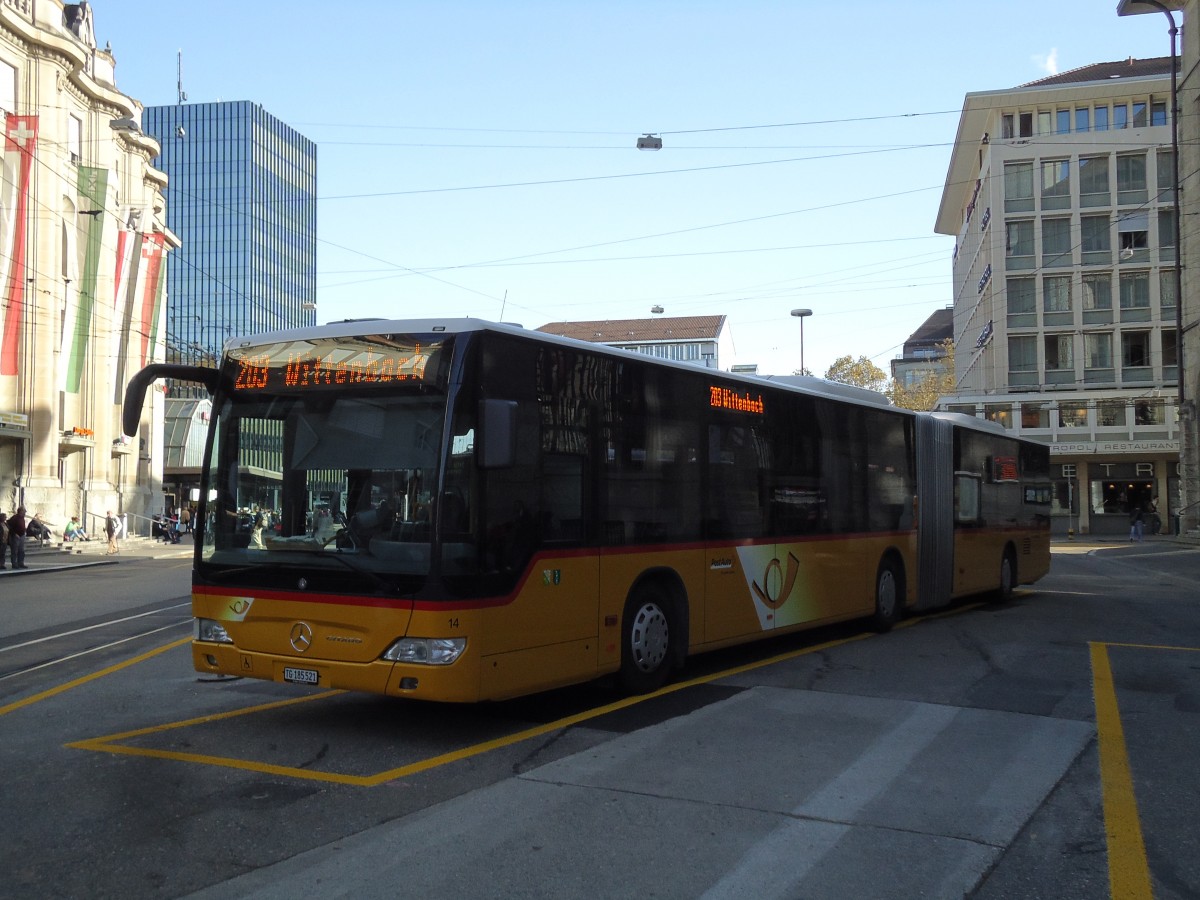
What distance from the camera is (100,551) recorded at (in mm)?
41375

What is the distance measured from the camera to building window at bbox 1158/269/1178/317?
5753 centimetres

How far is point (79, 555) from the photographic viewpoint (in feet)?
127

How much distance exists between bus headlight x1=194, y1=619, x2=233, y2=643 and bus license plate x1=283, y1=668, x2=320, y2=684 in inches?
22.3

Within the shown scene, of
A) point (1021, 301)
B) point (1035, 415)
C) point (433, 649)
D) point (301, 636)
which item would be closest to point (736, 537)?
point (433, 649)

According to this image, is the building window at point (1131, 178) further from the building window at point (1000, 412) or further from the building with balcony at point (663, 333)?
the building with balcony at point (663, 333)

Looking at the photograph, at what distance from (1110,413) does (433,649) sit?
194 ft

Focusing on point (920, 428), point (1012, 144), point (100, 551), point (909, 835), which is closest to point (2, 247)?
point (100, 551)

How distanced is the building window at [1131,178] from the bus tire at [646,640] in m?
56.9

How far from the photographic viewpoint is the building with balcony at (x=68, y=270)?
39.4 metres

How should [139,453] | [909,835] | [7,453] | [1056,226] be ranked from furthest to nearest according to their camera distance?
[1056,226] → [139,453] → [7,453] → [909,835]

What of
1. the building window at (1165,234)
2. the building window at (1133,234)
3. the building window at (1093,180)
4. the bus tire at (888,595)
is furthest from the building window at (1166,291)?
the bus tire at (888,595)

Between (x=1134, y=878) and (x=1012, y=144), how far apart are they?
60819 millimetres

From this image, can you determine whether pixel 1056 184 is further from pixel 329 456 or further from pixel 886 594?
pixel 329 456

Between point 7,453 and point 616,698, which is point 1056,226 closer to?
point 7,453
